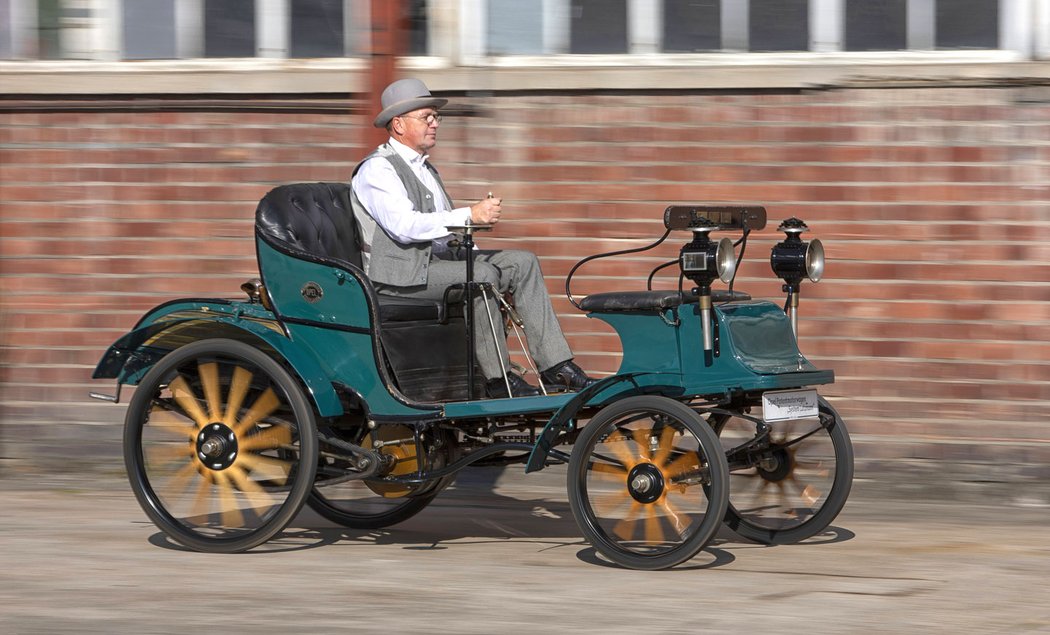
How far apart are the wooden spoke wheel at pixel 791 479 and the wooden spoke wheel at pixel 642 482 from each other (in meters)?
0.44

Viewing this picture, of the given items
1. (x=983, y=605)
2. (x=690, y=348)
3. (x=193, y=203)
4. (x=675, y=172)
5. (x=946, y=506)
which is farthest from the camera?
(x=193, y=203)

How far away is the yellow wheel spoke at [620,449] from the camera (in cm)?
606

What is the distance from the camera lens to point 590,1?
29.0 feet

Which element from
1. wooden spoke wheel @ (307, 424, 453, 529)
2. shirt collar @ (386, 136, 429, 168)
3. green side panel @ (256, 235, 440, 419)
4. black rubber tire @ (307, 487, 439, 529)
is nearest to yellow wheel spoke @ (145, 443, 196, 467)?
wooden spoke wheel @ (307, 424, 453, 529)

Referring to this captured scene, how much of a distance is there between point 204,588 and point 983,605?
2.71 m

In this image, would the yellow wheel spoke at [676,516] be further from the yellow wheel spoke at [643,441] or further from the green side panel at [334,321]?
the green side panel at [334,321]

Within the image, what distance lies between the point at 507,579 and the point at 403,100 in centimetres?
205

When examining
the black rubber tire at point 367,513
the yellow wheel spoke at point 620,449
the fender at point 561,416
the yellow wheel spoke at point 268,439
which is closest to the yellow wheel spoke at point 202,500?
the yellow wheel spoke at point 268,439

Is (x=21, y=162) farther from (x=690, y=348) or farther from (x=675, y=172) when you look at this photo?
(x=690, y=348)

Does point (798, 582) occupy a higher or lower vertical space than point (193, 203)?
lower

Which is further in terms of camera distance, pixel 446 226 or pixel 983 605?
pixel 446 226

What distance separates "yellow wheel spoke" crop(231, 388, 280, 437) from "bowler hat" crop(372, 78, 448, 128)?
120 cm

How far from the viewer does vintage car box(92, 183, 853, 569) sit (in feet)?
19.7

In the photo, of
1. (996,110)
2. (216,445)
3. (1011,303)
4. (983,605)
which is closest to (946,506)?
(1011,303)
